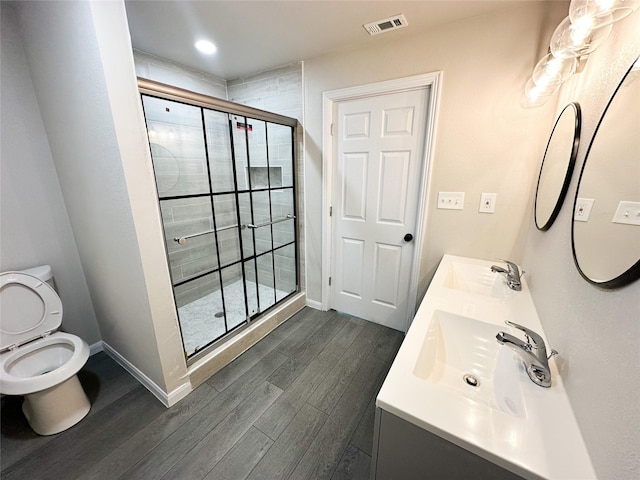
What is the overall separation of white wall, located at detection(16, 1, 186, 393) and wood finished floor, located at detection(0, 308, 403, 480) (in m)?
0.22

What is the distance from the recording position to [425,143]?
183 centimetres

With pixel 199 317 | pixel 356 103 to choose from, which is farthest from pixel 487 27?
pixel 199 317

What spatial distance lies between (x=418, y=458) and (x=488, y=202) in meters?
1.58

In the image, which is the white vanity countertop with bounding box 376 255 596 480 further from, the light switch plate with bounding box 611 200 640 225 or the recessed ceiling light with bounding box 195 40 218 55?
the recessed ceiling light with bounding box 195 40 218 55

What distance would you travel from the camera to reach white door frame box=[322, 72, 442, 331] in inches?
68.1

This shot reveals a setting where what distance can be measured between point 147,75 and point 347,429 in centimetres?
304

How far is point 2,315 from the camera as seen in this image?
4.70ft

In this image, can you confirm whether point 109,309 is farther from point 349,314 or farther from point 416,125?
point 416,125

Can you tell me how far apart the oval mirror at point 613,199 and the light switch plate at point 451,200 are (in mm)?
924

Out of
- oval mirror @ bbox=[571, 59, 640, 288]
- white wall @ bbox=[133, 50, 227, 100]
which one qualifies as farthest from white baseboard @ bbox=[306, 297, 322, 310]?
white wall @ bbox=[133, 50, 227, 100]

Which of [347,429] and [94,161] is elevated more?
[94,161]

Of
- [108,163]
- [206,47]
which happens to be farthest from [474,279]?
[206,47]

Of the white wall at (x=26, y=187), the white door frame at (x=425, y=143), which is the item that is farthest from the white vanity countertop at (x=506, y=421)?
the white wall at (x=26, y=187)

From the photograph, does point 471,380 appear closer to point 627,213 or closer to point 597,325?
point 597,325
